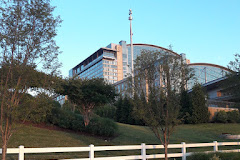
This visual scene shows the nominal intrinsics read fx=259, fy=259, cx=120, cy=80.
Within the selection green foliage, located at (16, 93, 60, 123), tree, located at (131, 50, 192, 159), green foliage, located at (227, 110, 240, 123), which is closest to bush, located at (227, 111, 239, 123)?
green foliage, located at (227, 110, 240, 123)

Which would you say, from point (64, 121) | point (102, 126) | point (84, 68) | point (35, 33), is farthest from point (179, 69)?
point (84, 68)

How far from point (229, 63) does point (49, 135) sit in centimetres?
1401

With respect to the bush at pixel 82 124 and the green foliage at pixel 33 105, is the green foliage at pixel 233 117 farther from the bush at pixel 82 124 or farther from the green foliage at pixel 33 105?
the green foliage at pixel 33 105

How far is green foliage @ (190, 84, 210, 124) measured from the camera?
3375 centimetres

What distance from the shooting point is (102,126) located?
2098 centimetres

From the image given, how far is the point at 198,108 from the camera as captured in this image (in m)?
34.2

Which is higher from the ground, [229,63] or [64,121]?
[229,63]

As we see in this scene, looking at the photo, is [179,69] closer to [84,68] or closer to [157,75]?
[157,75]

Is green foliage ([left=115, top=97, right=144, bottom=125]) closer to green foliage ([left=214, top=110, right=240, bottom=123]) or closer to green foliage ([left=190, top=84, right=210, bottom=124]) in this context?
green foliage ([left=190, top=84, right=210, bottom=124])

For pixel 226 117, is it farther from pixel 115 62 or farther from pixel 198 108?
pixel 115 62

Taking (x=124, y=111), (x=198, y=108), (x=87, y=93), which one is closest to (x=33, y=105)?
(x=87, y=93)

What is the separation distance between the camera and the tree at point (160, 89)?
12.1 meters

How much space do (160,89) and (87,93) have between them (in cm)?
1005

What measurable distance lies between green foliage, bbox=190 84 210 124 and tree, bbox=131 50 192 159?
74.2 ft
